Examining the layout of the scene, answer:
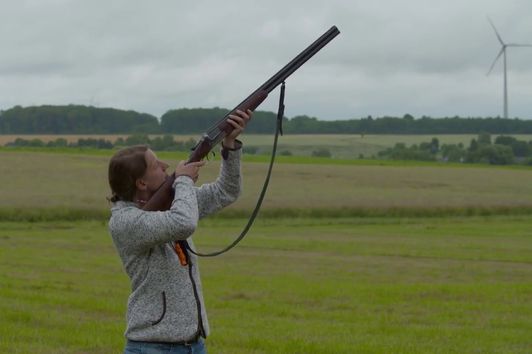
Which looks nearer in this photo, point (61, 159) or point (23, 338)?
point (23, 338)

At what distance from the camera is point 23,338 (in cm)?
1151

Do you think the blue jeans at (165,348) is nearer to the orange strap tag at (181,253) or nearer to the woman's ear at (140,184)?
the orange strap tag at (181,253)

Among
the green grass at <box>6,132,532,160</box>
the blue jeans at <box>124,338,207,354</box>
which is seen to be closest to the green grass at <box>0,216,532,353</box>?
the blue jeans at <box>124,338,207,354</box>

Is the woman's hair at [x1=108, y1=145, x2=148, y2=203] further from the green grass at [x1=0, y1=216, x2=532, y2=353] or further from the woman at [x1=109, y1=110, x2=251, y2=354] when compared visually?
the green grass at [x1=0, y1=216, x2=532, y2=353]

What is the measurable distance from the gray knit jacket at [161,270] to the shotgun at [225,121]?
0.23 feet

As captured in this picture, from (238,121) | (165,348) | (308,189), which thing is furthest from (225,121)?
(308,189)

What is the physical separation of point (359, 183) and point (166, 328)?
6080 centimetres

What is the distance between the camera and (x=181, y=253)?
5371mm

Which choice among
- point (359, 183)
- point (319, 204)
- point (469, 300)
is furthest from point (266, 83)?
point (359, 183)

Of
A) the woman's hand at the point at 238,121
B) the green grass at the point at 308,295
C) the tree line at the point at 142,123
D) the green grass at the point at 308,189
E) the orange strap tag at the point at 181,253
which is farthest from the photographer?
the tree line at the point at 142,123

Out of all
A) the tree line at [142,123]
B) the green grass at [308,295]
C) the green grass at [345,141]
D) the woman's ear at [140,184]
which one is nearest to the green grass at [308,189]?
the tree line at [142,123]

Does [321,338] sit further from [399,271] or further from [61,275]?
[399,271]

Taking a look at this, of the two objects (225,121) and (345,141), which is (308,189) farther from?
(225,121)

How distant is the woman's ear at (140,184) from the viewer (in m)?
5.38
